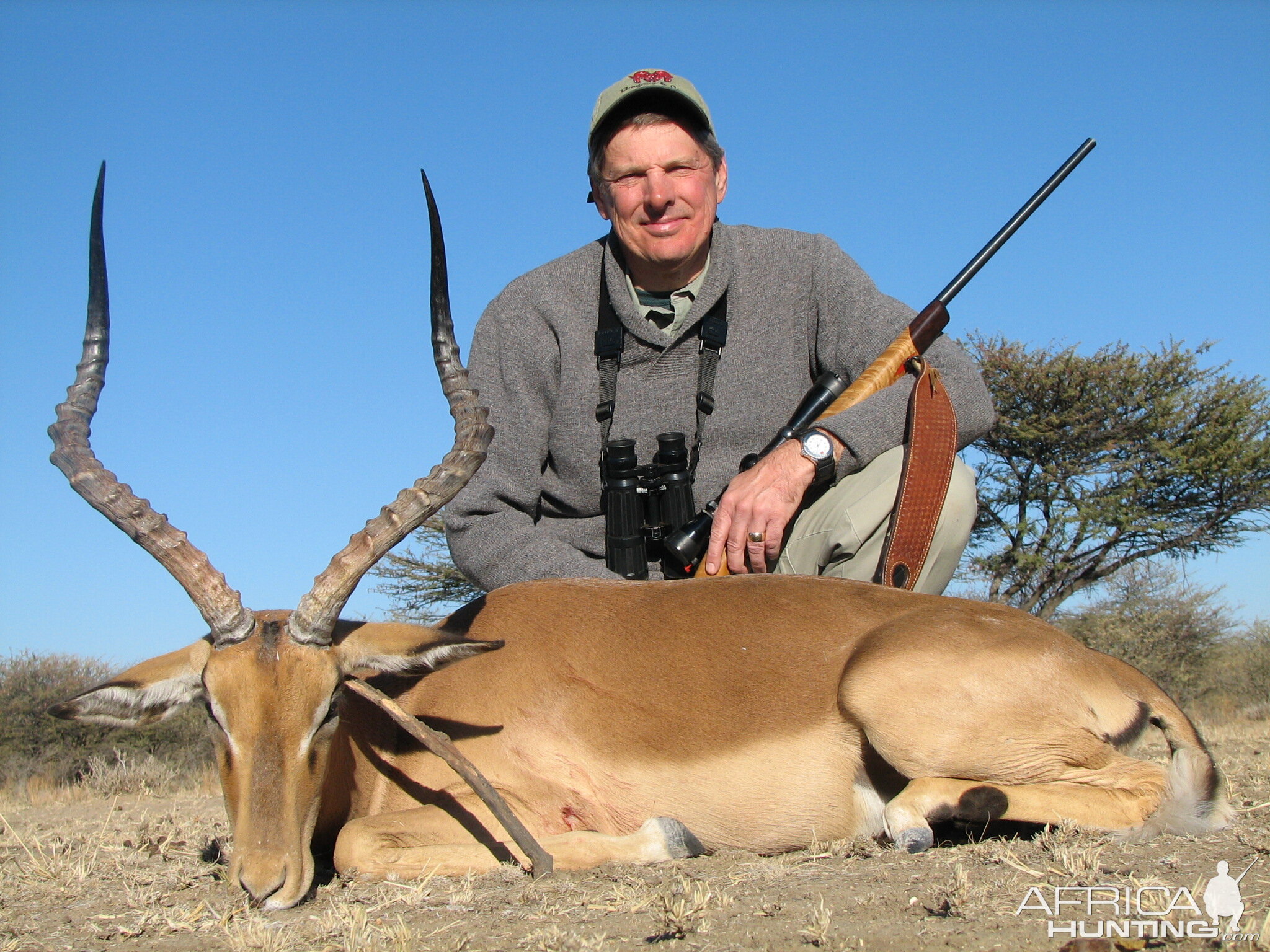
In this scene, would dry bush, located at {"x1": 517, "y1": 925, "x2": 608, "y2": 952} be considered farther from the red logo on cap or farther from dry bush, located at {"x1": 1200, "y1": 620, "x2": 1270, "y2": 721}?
dry bush, located at {"x1": 1200, "y1": 620, "x2": 1270, "y2": 721}

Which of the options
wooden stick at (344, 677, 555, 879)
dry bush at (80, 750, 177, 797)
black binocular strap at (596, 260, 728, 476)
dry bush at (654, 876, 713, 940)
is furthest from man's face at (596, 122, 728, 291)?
dry bush at (80, 750, 177, 797)

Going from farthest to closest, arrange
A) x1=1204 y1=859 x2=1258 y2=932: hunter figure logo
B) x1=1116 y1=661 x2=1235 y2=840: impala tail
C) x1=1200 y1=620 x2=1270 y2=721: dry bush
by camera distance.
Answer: x1=1200 y1=620 x2=1270 y2=721: dry bush, x1=1116 y1=661 x2=1235 y2=840: impala tail, x1=1204 y1=859 x2=1258 y2=932: hunter figure logo

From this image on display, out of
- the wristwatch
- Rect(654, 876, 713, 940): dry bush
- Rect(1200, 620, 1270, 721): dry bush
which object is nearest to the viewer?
Rect(654, 876, 713, 940): dry bush

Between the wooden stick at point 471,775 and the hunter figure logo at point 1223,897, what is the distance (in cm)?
180

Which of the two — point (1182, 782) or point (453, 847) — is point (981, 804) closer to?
point (1182, 782)

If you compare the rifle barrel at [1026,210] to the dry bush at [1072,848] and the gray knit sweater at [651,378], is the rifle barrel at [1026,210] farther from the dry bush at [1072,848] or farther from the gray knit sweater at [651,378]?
the dry bush at [1072,848]

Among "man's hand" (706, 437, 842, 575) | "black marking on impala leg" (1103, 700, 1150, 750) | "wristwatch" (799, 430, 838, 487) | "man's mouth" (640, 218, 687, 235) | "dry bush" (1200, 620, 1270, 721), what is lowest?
"dry bush" (1200, 620, 1270, 721)

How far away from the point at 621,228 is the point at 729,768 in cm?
288

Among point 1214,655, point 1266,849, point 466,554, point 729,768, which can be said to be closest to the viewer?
point 1266,849

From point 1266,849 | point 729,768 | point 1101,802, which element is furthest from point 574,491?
point 1266,849

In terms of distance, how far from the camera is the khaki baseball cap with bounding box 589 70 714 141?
5.49 meters

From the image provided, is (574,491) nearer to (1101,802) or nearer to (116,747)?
(1101,802)

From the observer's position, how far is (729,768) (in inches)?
148

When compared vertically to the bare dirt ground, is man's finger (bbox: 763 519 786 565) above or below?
above
